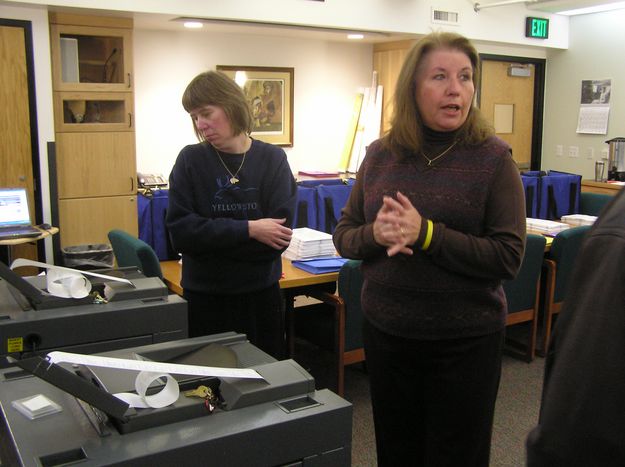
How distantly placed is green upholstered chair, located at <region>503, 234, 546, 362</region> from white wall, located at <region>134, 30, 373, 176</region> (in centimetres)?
306

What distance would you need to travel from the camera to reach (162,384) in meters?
0.96

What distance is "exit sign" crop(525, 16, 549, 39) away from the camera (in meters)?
6.77

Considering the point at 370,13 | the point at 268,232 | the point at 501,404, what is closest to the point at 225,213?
the point at 268,232

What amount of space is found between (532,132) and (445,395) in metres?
6.49

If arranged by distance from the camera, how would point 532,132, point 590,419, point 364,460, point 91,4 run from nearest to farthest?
point 590,419, point 364,460, point 91,4, point 532,132

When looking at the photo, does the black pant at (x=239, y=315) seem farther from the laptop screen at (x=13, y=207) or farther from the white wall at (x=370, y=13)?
the white wall at (x=370, y=13)

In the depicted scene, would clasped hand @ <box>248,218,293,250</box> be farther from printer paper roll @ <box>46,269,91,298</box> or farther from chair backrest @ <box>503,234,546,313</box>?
chair backrest @ <box>503,234,546,313</box>

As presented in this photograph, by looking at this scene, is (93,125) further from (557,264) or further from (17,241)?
(557,264)

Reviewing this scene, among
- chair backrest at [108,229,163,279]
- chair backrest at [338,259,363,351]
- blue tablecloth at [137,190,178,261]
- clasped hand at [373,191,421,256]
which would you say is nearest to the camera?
clasped hand at [373,191,421,256]

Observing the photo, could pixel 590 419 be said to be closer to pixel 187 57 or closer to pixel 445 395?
pixel 445 395

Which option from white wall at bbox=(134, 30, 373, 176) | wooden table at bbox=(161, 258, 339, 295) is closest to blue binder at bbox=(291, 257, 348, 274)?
wooden table at bbox=(161, 258, 339, 295)

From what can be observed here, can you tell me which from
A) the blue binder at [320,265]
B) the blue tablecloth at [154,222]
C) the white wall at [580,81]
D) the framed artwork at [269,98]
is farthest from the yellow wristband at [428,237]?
the white wall at [580,81]

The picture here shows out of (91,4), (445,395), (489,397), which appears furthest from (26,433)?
(91,4)

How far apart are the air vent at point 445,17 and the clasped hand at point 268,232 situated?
4574 millimetres
